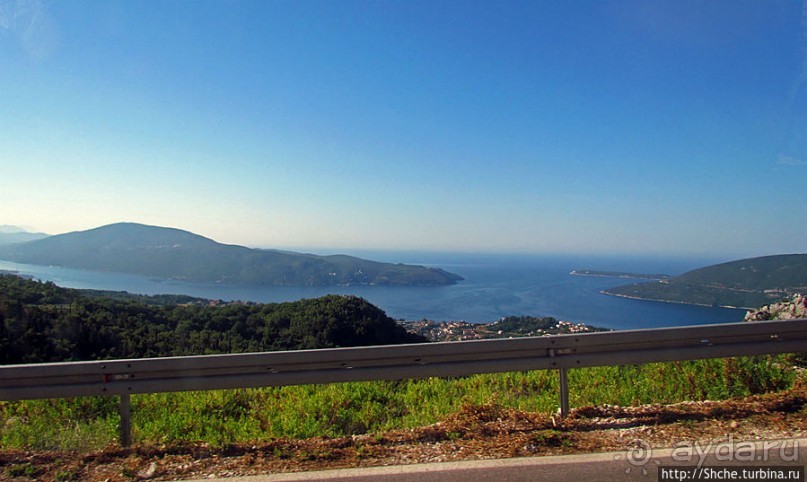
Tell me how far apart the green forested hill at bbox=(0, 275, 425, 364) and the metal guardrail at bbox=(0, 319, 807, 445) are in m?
6.83

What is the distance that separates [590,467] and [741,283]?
57.6 ft

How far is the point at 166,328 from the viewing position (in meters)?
15.7

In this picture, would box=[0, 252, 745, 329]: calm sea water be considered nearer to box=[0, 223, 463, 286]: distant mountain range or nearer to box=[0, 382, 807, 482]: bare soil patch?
box=[0, 223, 463, 286]: distant mountain range

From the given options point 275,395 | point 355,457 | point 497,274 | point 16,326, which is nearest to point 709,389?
point 355,457

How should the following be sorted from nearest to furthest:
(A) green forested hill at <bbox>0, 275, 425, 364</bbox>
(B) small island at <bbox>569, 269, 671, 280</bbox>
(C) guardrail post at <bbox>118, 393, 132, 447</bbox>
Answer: (C) guardrail post at <bbox>118, 393, 132, 447</bbox>
(A) green forested hill at <bbox>0, 275, 425, 364</bbox>
(B) small island at <bbox>569, 269, 671, 280</bbox>

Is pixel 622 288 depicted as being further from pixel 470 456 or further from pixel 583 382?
pixel 470 456

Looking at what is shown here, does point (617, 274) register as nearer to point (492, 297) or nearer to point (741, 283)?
point (492, 297)

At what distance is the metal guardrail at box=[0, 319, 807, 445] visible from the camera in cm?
417

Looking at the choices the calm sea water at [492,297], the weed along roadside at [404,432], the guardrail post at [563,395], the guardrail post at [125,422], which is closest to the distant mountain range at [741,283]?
the calm sea water at [492,297]

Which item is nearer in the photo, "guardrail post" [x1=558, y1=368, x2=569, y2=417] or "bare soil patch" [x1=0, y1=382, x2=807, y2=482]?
"bare soil patch" [x1=0, y1=382, x2=807, y2=482]

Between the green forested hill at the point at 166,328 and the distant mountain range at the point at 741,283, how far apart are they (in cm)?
1095

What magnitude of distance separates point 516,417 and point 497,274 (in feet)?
154

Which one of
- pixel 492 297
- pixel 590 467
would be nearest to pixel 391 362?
pixel 590 467

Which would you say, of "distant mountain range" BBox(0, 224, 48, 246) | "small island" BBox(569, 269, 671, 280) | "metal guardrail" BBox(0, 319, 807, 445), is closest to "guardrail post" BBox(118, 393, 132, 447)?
"metal guardrail" BBox(0, 319, 807, 445)
